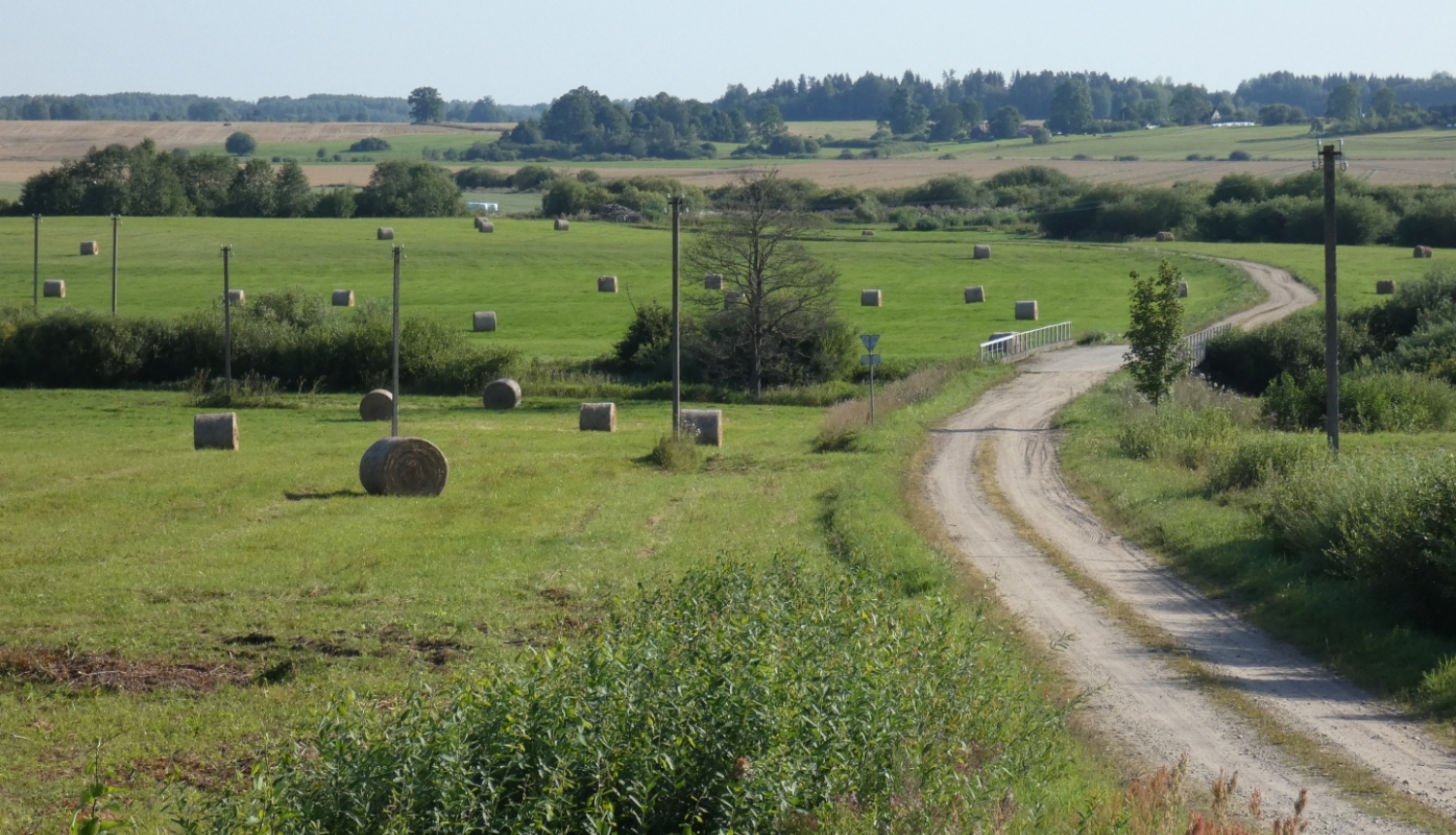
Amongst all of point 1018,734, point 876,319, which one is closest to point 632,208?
point 876,319

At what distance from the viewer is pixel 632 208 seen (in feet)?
386

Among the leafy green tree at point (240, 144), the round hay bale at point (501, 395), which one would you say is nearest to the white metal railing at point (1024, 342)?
the round hay bale at point (501, 395)

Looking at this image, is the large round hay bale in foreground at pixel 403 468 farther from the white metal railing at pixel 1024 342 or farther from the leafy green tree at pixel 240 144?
the leafy green tree at pixel 240 144

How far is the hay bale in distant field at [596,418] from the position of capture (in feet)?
129

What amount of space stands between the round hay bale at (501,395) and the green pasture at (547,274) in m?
9.20

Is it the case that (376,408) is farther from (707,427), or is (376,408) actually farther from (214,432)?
(707,427)

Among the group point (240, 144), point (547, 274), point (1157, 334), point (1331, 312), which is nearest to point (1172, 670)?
point (1331, 312)

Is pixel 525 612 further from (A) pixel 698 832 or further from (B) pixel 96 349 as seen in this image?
(B) pixel 96 349

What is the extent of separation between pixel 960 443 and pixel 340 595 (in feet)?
63.4

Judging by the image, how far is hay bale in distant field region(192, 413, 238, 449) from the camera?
34.4 m

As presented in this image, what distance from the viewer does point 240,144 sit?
18950 cm

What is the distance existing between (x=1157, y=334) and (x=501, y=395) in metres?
21.0

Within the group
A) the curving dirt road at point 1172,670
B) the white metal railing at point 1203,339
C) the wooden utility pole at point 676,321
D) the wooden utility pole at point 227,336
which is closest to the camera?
the curving dirt road at point 1172,670

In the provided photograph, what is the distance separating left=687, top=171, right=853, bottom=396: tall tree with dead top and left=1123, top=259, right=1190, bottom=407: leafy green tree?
17883mm
